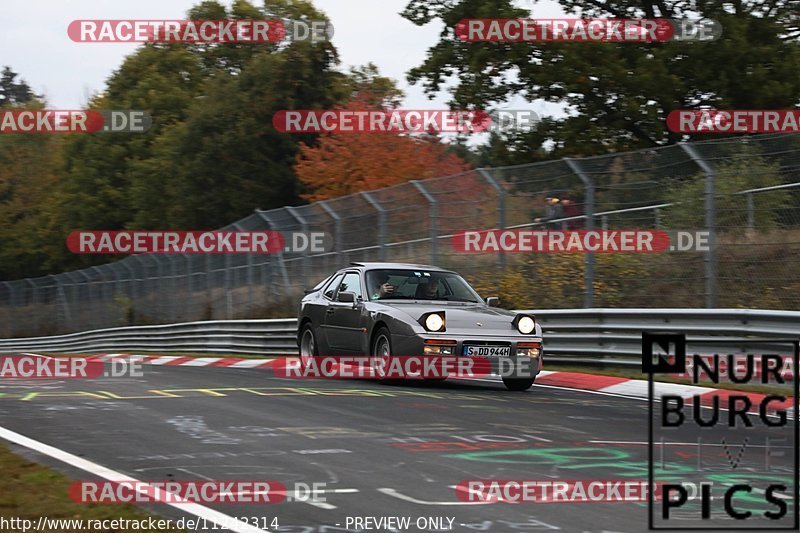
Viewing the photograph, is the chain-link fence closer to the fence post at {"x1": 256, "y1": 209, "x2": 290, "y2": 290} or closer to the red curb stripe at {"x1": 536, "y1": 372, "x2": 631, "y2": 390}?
the fence post at {"x1": 256, "y1": 209, "x2": 290, "y2": 290}

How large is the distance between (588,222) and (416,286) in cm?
284

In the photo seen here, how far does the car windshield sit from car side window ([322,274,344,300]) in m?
0.86

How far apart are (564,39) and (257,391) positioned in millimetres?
22686

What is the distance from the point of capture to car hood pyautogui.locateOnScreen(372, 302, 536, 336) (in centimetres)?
1271

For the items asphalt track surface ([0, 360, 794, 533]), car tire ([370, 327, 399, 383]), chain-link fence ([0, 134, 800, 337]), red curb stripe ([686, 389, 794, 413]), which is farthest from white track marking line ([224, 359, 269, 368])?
red curb stripe ([686, 389, 794, 413])

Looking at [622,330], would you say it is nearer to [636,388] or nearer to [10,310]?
[636,388]

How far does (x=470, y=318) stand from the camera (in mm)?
12883

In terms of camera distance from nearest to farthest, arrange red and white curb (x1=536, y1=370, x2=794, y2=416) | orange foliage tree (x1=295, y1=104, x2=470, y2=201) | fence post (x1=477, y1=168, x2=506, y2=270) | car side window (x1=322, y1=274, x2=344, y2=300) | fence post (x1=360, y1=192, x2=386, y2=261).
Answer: red and white curb (x1=536, y1=370, x2=794, y2=416) < car side window (x1=322, y1=274, x2=344, y2=300) < fence post (x1=477, y1=168, x2=506, y2=270) < fence post (x1=360, y1=192, x2=386, y2=261) < orange foliage tree (x1=295, y1=104, x2=470, y2=201)

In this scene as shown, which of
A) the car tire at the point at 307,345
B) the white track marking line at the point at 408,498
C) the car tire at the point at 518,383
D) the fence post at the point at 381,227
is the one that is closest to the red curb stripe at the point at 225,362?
the fence post at the point at 381,227

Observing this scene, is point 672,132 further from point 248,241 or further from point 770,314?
point 770,314

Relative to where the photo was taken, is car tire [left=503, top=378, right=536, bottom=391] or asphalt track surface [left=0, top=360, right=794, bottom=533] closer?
asphalt track surface [left=0, top=360, right=794, bottom=533]

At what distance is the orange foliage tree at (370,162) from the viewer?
142 feet

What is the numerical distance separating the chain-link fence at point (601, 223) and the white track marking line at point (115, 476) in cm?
809

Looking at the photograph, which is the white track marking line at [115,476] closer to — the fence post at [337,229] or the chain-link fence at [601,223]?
the chain-link fence at [601,223]
